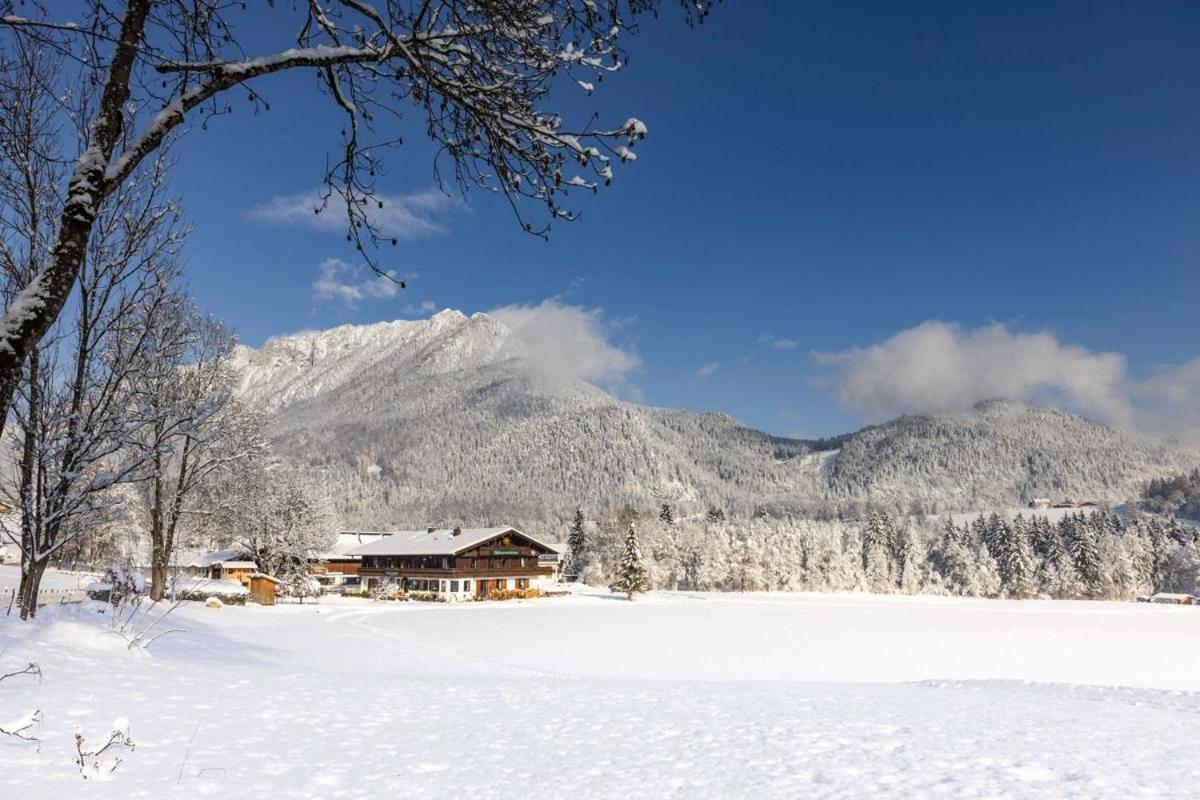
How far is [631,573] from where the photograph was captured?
70.6 m

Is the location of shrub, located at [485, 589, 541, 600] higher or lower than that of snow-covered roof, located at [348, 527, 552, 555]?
lower

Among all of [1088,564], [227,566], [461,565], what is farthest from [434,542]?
[1088,564]

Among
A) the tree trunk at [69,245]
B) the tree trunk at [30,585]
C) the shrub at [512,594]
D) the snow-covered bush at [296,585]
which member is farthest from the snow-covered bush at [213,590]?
the tree trunk at [69,245]

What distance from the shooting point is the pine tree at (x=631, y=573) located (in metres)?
70.2

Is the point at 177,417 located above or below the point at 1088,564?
above

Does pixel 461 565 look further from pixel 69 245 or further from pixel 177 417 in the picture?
pixel 69 245

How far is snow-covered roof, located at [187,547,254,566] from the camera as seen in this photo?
70062 mm

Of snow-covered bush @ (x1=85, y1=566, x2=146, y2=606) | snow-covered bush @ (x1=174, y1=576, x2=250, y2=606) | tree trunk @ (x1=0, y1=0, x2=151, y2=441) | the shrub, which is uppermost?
A: tree trunk @ (x1=0, y1=0, x2=151, y2=441)

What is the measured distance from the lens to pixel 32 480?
11398mm

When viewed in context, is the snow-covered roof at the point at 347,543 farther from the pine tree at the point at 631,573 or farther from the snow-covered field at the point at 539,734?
the snow-covered field at the point at 539,734

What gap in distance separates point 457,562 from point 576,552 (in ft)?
126

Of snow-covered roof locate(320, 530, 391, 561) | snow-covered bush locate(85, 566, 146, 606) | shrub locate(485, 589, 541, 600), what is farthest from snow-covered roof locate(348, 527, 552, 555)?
snow-covered bush locate(85, 566, 146, 606)

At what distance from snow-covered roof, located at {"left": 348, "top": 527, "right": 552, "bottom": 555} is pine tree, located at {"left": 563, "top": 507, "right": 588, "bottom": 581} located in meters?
30.9

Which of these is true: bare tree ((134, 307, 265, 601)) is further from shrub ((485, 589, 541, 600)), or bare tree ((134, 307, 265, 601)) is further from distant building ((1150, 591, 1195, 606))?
distant building ((1150, 591, 1195, 606))
